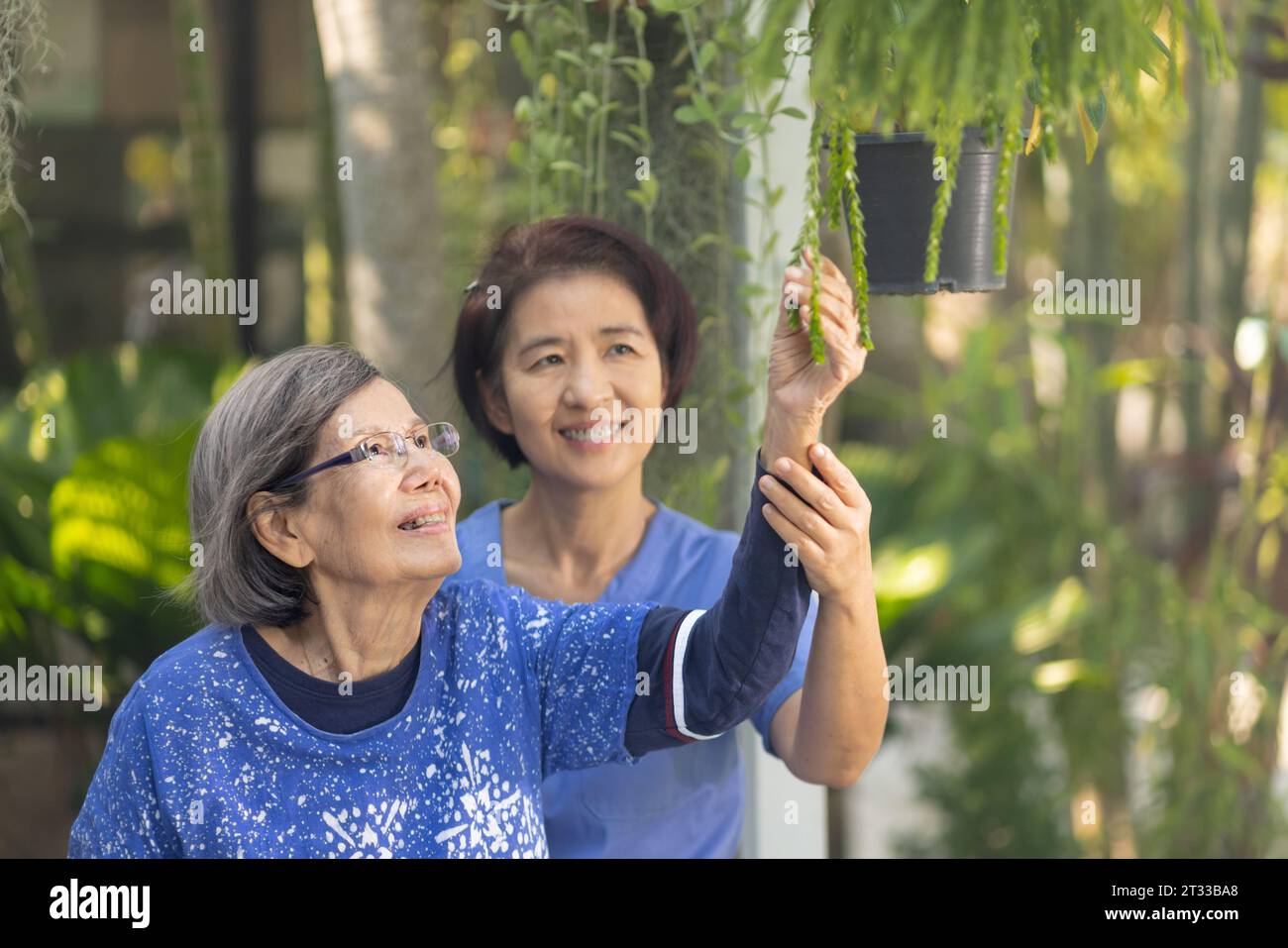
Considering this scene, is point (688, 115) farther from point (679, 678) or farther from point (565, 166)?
point (679, 678)

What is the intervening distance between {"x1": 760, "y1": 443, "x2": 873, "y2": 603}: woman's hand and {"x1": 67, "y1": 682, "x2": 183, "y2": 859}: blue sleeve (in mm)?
658

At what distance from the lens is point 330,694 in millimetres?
1480

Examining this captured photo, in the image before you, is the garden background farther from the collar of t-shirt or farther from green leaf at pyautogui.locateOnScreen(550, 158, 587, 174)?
the collar of t-shirt

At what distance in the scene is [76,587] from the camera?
3115 mm

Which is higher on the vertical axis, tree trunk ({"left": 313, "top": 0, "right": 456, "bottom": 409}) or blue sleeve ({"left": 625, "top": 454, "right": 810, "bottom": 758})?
tree trunk ({"left": 313, "top": 0, "right": 456, "bottom": 409})

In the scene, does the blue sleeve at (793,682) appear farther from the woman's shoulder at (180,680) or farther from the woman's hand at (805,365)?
the woman's shoulder at (180,680)

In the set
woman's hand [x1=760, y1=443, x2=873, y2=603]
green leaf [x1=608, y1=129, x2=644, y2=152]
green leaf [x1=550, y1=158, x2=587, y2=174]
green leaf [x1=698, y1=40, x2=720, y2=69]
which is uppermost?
green leaf [x1=698, y1=40, x2=720, y2=69]

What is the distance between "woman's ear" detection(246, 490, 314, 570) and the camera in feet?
4.91

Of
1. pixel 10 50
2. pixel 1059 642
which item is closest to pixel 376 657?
pixel 10 50

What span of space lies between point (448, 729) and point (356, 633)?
5.4 inches

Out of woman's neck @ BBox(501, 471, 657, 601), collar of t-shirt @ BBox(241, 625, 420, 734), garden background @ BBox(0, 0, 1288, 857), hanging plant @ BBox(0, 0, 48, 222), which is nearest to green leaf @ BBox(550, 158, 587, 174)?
garden background @ BBox(0, 0, 1288, 857)

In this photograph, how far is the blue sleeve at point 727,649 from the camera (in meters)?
1.44

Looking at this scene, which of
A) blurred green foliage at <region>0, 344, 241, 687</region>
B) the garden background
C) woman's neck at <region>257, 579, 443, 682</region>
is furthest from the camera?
blurred green foliage at <region>0, 344, 241, 687</region>
